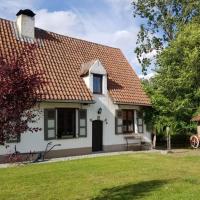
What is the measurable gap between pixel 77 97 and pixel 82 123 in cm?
179

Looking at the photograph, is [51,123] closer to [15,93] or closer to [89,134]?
[89,134]

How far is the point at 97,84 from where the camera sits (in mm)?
22500

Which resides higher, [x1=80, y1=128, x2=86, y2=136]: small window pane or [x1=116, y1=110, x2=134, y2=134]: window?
[x1=116, y1=110, x2=134, y2=134]: window

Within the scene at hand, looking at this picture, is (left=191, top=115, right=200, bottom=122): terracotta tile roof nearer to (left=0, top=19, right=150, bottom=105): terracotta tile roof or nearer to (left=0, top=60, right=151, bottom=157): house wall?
(left=0, top=19, right=150, bottom=105): terracotta tile roof

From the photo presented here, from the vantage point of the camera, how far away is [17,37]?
20.8m

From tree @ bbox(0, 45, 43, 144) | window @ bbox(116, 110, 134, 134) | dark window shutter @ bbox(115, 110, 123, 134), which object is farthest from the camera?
window @ bbox(116, 110, 134, 134)

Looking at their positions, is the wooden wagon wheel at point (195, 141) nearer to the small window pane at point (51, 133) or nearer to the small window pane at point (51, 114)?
the small window pane at point (51, 133)

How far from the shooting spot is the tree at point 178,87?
81.9 feet

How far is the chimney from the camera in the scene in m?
21.3

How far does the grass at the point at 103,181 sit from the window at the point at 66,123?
11.8 ft

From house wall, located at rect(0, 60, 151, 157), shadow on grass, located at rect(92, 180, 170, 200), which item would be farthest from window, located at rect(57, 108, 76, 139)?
shadow on grass, located at rect(92, 180, 170, 200)

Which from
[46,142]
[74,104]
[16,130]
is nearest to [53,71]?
[74,104]

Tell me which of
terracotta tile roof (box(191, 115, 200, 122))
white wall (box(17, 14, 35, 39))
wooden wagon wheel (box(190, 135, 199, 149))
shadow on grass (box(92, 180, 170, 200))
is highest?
white wall (box(17, 14, 35, 39))

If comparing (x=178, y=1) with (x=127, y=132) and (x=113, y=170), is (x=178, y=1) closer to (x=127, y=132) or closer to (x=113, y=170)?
(x=127, y=132)
